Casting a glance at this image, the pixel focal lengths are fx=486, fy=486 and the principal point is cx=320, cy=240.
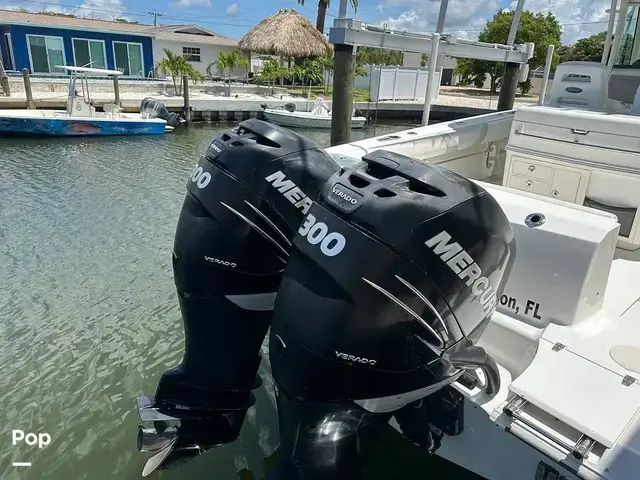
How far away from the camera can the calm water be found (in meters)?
2.72

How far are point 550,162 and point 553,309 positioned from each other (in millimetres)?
1870

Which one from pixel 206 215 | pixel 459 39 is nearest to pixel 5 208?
pixel 206 215

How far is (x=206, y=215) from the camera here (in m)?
2.22

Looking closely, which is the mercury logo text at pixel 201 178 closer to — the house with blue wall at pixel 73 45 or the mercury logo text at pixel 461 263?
the mercury logo text at pixel 461 263

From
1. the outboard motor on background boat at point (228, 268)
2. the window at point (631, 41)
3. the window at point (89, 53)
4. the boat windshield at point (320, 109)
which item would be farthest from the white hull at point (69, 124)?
the outboard motor on background boat at point (228, 268)

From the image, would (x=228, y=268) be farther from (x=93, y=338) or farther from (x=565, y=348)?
(x=93, y=338)

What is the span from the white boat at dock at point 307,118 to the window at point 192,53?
41.1 feet

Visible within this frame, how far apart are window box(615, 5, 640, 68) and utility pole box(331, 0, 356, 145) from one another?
2648mm

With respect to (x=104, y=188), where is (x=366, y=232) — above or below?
above

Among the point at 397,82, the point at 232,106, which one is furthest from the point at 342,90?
the point at 397,82

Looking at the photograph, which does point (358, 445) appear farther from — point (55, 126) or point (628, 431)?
point (55, 126)

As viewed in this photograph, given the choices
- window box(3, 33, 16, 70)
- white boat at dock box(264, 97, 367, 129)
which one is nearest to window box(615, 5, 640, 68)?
white boat at dock box(264, 97, 367, 129)

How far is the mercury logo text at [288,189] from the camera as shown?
215 centimetres

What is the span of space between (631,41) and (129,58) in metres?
22.2
